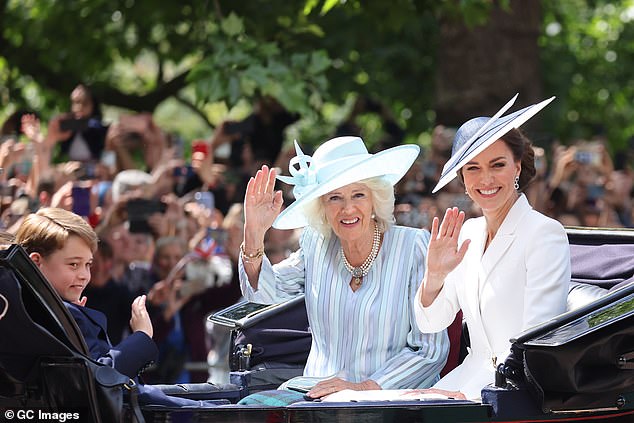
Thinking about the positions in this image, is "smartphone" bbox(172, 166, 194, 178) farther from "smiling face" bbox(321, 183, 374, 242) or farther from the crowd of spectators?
"smiling face" bbox(321, 183, 374, 242)

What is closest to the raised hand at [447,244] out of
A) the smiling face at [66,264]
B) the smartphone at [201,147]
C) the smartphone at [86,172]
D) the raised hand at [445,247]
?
the raised hand at [445,247]

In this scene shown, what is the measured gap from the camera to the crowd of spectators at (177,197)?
7.18 meters

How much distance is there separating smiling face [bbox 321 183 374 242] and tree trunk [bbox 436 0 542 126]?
4.62m

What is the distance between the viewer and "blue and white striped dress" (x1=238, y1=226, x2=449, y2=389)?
471 cm

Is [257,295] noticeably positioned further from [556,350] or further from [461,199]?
[461,199]

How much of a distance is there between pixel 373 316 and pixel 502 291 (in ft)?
1.65

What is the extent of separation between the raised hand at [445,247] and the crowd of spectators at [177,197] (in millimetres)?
2779

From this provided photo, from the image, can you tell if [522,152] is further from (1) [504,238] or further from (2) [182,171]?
(2) [182,171]

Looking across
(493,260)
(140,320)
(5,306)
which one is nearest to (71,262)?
(140,320)

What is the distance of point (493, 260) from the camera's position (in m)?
4.53

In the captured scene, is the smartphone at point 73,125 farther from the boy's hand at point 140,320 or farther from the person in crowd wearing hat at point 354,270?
the boy's hand at point 140,320

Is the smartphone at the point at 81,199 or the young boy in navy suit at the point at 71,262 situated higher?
the smartphone at the point at 81,199

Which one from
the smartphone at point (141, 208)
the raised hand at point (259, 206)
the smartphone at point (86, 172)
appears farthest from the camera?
the smartphone at point (86, 172)

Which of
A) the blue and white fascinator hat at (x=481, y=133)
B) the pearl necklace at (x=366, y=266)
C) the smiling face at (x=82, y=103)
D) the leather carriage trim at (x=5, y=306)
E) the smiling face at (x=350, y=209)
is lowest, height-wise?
the leather carriage trim at (x=5, y=306)
